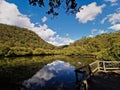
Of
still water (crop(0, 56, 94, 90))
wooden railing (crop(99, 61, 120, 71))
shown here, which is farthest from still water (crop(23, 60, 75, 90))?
wooden railing (crop(99, 61, 120, 71))

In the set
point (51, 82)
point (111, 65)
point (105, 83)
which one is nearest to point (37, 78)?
point (51, 82)

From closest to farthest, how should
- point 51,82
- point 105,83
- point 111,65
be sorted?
point 105,83 < point 111,65 < point 51,82

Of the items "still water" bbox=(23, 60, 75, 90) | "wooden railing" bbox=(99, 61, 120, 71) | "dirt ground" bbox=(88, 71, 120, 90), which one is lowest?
"still water" bbox=(23, 60, 75, 90)

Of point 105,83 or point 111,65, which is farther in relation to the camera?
point 111,65

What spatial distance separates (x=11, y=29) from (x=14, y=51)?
109758mm

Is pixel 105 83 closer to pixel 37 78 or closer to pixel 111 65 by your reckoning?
pixel 111 65

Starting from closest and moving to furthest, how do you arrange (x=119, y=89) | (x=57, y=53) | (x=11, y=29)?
(x=119, y=89), (x=57, y=53), (x=11, y=29)

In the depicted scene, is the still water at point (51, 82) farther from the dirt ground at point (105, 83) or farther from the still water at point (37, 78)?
the dirt ground at point (105, 83)

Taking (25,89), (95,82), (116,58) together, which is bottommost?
(25,89)

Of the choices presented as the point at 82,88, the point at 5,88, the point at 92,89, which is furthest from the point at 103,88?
the point at 5,88

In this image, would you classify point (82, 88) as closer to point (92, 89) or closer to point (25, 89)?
point (92, 89)

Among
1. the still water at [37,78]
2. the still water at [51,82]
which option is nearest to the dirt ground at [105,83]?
the still water at [37,78]

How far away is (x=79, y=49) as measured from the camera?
93375 millimetres

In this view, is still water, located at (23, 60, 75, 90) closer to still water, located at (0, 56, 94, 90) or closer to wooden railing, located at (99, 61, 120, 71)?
still water, located at (0, 56, 94, 90)
